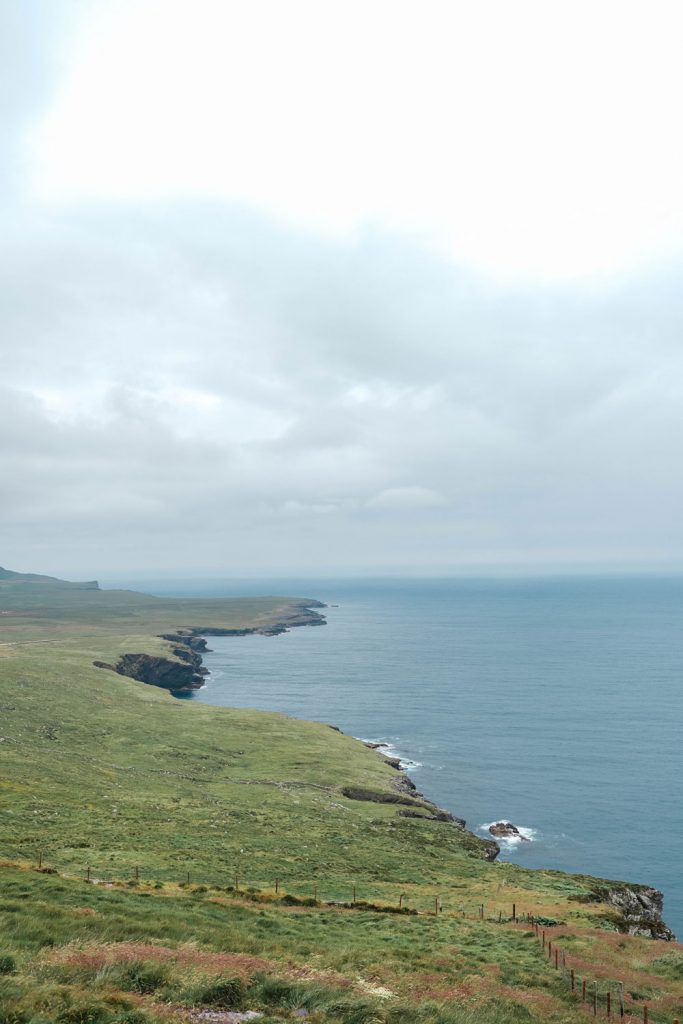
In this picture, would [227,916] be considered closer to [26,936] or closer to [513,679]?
[26,936]

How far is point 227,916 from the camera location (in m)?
29.5

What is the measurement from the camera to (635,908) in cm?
5000

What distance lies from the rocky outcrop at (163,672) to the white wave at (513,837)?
4373 inches

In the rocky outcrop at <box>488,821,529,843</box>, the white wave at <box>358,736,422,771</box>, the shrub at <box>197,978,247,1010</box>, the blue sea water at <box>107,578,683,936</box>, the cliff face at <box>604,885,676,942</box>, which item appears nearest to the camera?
the shrub at <box>197,978,247,1010</box>

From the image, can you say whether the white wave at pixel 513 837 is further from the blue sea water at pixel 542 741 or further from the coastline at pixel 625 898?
the coastline at pixel 625 898

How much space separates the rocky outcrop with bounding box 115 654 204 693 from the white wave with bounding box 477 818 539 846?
111082 millimetres

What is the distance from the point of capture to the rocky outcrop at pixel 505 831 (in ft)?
251

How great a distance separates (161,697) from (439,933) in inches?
3583

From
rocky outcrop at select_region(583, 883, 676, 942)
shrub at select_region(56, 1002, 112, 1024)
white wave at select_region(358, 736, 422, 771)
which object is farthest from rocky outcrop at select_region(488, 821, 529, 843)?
shrub at select_region(56, 1002, 112, 1024)

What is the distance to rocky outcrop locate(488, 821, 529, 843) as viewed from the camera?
7638 cm

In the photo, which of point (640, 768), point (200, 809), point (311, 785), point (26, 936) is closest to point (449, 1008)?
point (26, 936)

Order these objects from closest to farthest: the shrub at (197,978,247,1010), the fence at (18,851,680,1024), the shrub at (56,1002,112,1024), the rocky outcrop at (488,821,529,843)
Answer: the shrub at (56,1002,112,1024) < the shrub at (197,978,247,1010) < the fence at (18,851,680,1024) < the rocky outcrop at (488,821,529,843)

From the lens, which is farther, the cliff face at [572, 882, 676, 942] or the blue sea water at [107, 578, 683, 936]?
the blue sea water at [107, 578, 683, 936]

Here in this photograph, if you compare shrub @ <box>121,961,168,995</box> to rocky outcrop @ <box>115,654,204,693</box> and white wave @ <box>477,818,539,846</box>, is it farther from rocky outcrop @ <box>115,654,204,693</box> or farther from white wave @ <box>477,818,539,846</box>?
rocky outcrop @ <box>115,654,204,693</box>
